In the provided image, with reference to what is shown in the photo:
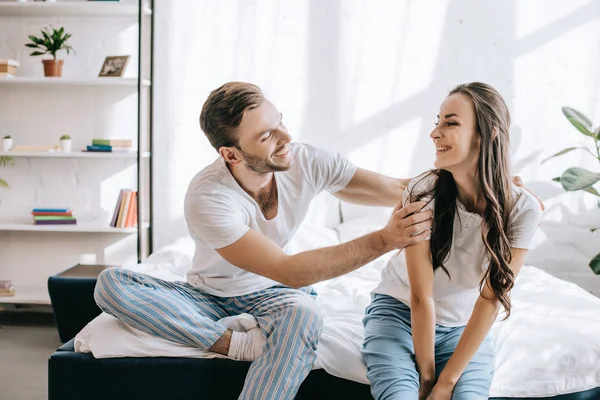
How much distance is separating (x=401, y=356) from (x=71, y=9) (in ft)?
8.79

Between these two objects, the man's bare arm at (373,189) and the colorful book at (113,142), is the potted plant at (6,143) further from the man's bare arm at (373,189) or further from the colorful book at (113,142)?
the man's bare arm at (373,189)

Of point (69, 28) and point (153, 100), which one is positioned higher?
point (69, 28)

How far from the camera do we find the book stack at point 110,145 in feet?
11.3

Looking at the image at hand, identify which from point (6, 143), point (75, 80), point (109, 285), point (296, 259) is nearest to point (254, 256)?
point (296, 259)

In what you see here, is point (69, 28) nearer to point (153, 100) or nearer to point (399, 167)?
point (153, 100)

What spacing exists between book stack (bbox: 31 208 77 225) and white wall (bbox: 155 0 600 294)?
1.94ft

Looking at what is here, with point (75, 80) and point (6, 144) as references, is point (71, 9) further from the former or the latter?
point (6, 144)

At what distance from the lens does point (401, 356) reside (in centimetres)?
166

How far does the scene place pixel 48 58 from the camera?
11.7 feet

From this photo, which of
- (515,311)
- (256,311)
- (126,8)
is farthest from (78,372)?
(126,8)

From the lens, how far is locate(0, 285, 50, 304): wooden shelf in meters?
3.41

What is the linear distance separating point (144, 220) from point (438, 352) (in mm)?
2346

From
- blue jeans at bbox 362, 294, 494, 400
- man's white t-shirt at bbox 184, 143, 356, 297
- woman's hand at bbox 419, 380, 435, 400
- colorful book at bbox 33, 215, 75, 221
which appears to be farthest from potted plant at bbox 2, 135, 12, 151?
woman's hand at bbox 419, 380, 435, 400

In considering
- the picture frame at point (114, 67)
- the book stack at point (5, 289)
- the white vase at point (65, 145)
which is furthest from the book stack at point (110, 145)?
the book stack at point (5, 289)
